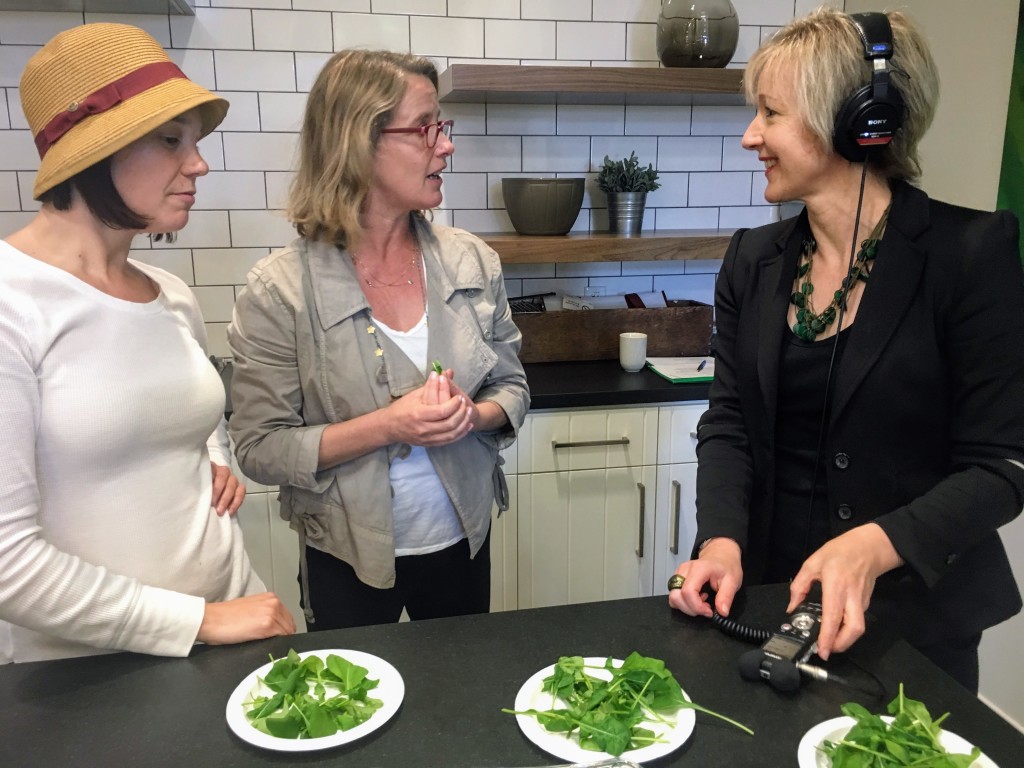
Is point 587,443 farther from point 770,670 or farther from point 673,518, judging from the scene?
point 770,670

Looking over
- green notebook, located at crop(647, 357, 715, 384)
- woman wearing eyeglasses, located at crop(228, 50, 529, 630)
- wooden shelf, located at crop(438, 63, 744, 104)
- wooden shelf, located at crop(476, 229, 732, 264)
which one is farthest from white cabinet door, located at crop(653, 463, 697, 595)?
wooden shelf, located at crop(438, 63, 744, 104)

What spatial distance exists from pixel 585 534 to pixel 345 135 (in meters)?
1.36

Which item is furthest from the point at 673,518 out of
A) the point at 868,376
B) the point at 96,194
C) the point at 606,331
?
the point at 96,194

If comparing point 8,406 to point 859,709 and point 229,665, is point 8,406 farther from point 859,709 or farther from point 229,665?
point 859,709

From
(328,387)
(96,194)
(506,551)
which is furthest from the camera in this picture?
(506,551)

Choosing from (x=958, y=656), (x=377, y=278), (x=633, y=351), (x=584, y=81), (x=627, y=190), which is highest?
(x=584, y=81)

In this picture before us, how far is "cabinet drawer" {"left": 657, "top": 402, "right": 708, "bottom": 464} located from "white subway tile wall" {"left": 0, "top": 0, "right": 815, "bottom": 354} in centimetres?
60

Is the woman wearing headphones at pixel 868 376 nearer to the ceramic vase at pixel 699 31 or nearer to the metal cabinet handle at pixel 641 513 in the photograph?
the metal cabinet handle at pixel 641 513

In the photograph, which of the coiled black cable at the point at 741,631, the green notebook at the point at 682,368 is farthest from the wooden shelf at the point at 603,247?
the coiled black cable at the point at 741,631

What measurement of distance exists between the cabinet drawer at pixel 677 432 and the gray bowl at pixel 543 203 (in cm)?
63

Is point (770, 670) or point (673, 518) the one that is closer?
point (770, 670)

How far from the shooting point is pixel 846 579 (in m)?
0.98

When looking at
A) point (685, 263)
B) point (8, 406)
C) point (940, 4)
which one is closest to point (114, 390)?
point (8, 406)

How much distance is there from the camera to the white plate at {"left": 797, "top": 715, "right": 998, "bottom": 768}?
77 cm
